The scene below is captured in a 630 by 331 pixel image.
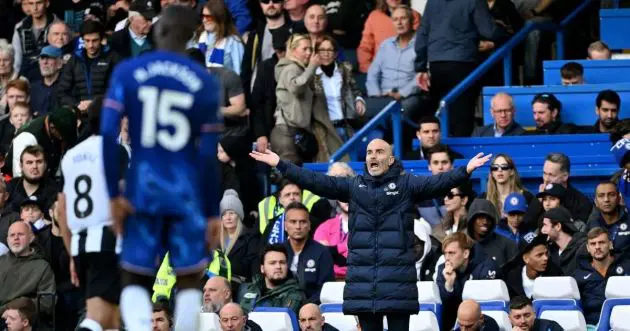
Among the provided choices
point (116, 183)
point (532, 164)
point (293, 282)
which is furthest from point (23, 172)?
point (116, 183)

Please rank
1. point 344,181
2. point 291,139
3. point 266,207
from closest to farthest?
point 344,181
point 266,207
point 291,139

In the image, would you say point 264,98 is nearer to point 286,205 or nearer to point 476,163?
point 286,205

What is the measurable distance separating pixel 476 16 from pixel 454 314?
5080mm

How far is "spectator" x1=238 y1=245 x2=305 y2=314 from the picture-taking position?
1664cm

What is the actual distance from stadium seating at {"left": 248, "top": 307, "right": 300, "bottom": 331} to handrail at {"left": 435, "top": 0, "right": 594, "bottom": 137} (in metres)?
4.77

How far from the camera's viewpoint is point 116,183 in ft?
37.7

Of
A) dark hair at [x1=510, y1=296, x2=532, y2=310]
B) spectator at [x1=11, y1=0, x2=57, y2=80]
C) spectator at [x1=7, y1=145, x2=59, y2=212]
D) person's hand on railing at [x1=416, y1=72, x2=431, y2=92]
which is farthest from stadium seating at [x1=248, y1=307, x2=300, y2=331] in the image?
spectator at [x1=11, y1=0, x2=57, y2=80]

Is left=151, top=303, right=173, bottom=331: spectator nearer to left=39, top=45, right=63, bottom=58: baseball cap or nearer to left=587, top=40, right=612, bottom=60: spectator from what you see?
left=39, top=45, right=63, bottom=58: baseball cap

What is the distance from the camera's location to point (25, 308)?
1667 cm

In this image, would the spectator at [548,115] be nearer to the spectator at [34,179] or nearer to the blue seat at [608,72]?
the blue seat at [608,72]

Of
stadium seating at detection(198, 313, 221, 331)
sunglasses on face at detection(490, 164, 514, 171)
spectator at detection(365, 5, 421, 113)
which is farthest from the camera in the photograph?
spectator at detection(365, 5, 421, 113)

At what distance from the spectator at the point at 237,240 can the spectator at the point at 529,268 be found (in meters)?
2.43

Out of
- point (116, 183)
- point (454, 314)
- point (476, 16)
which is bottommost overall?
point (454, 314)

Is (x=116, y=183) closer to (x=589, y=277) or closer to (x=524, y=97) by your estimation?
(x=589, y=277)
